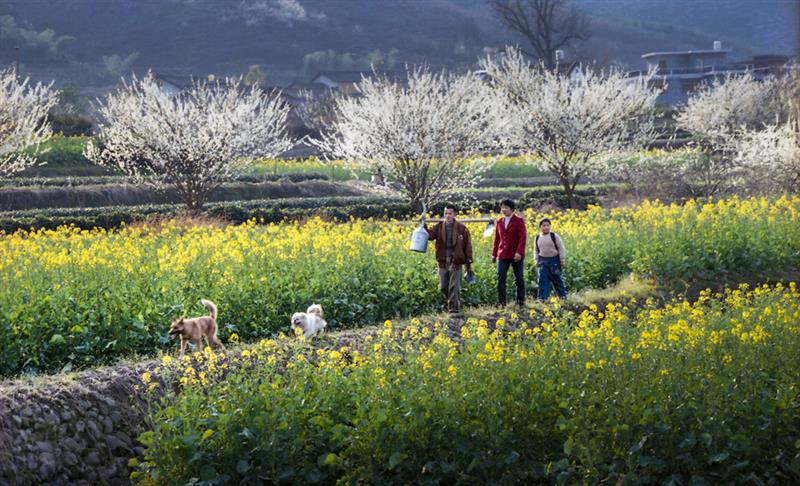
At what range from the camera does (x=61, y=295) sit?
38.6 feet

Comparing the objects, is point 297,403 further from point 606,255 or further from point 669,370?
point 606,255

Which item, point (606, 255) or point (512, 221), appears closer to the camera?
point (512, 221)

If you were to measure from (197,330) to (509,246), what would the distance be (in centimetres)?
505

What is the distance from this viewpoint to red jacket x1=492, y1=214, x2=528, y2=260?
14234mm

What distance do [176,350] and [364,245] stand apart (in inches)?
199

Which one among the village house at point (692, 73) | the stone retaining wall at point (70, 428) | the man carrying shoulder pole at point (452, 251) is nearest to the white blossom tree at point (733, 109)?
the village house at point (692, 73)

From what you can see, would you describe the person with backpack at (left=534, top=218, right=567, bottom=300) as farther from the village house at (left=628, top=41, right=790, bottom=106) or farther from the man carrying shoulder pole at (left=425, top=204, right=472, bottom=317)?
the village house at (left=628, top=41, right=790, bottom=106)

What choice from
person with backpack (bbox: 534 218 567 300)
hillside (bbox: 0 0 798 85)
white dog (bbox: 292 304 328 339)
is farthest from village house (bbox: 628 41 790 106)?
white dog (bbox: 292 304 328 339)

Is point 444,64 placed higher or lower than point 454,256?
higher

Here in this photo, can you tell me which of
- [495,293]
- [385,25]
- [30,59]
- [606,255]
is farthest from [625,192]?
[385,25]

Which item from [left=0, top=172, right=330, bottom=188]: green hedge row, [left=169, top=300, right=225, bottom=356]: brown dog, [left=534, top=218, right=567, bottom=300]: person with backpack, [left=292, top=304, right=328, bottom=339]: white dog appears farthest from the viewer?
[left=0, top=172, right=330, bottom=188]: green hedge row

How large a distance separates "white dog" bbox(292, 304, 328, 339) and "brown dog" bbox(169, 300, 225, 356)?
2.79ft

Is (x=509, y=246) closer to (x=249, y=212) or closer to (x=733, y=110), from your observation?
(x=249, y=212)

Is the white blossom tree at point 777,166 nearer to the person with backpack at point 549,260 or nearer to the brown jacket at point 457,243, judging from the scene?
the person with backpack at point 549,260
